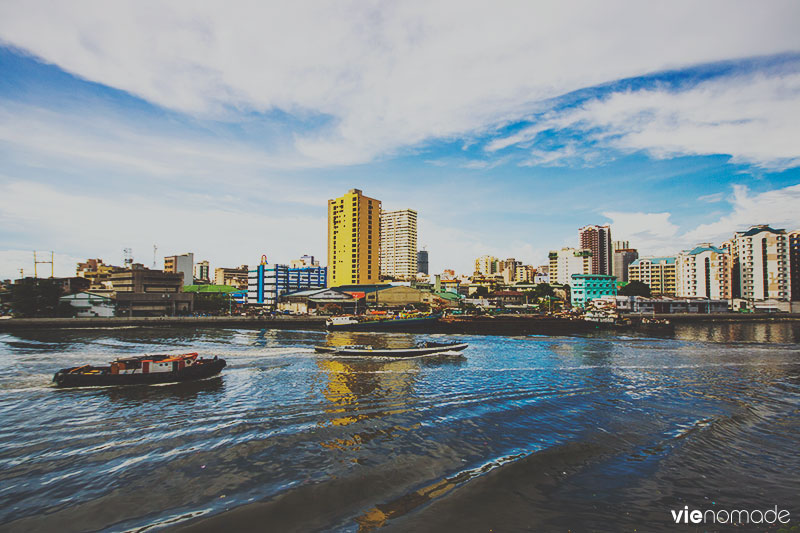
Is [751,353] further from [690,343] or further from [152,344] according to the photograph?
[152,344]

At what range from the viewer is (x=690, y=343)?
5338 centimetres

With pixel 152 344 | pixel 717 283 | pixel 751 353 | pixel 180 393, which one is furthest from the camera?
pixel 717 283

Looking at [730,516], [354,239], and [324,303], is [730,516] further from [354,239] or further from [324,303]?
[354,239]

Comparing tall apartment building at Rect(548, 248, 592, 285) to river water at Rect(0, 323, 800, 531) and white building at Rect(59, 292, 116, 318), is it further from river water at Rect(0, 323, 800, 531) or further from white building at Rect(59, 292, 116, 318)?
white building at Rect(59, 292, 116, 318)

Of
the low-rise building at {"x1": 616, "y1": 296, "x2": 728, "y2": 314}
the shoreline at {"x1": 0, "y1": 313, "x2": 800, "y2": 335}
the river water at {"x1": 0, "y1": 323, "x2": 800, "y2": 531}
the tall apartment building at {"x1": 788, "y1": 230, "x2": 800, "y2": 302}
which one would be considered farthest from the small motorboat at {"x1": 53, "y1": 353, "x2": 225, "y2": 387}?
the tall apartment building at {"x1": 788, "y1": 230, "x2": 800, "y2": 302}

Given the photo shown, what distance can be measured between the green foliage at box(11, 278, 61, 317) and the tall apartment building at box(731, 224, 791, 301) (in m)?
179

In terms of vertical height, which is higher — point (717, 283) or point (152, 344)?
point (717, 283)

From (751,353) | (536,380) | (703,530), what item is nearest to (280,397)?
(536,380)

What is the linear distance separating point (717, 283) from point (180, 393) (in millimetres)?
150354

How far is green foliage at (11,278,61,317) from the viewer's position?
7931 centimetres

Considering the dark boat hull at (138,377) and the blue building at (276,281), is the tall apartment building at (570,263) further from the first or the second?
the dark boat hull at (138,377)

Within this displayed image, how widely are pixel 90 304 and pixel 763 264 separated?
17614 cm

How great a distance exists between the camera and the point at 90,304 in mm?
86750

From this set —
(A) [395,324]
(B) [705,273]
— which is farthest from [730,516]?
(B) [705,273]
